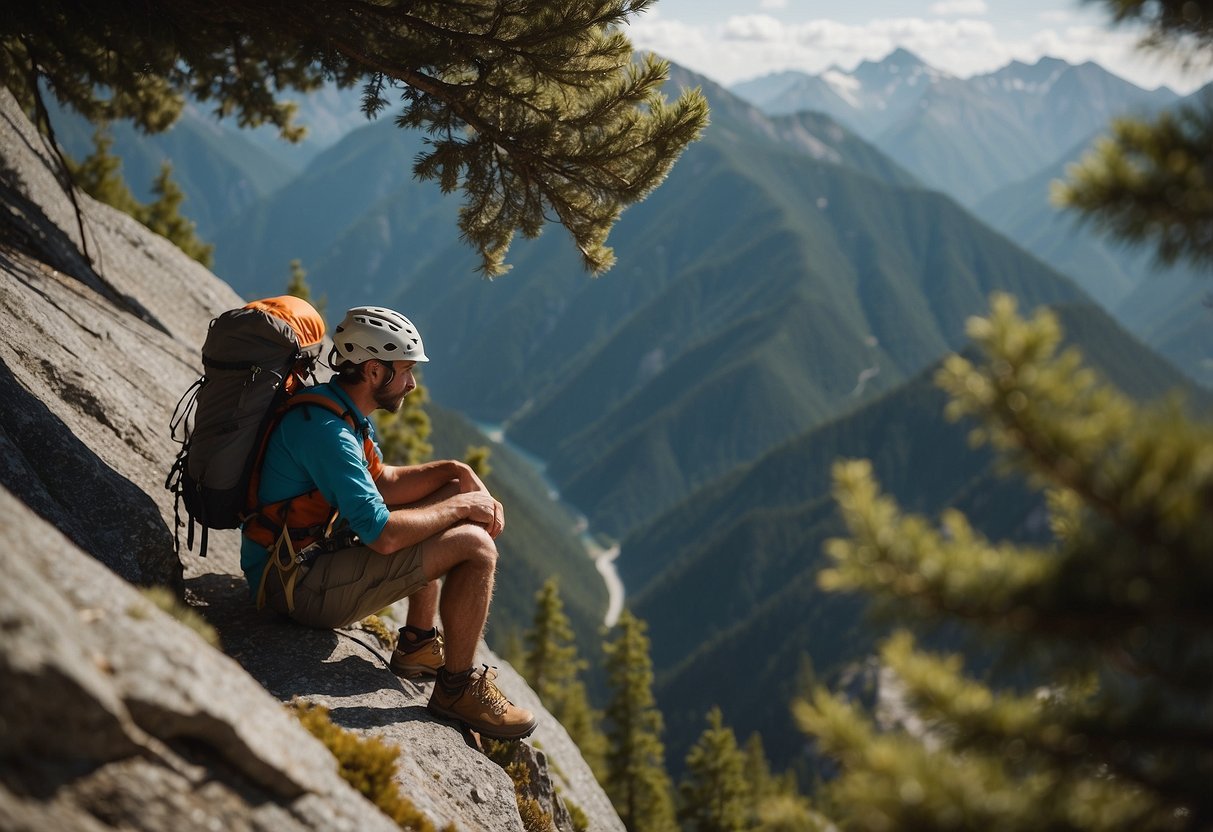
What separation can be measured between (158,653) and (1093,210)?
15.8ft

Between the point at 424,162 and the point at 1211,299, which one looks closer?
the point at 1211,299

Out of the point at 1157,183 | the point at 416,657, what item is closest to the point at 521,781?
the point at 416,657

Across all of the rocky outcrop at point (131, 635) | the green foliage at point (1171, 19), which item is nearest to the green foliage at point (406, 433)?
the rocky outcrop at point (131, 635)

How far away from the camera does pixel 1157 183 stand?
11.3ft

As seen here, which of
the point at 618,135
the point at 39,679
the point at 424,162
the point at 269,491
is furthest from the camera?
the point at 424,162

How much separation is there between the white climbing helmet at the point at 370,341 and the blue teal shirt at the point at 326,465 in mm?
435

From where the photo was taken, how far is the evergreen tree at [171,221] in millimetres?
38031

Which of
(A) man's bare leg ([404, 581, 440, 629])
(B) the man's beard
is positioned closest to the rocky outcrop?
(A) man's bare leg ([404, 581, 440, 629])

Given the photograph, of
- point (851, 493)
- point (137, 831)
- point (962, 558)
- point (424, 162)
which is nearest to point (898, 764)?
point (962, 558)

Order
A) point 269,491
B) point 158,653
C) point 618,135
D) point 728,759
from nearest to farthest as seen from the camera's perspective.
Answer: point 158,653 → point 269,491 → point 618,135 → point 728,759

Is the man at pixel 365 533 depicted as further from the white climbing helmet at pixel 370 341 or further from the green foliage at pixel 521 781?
the green foliage at pixel 521 781

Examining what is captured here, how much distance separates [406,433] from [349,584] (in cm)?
2668

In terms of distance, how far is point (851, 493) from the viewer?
3.41m

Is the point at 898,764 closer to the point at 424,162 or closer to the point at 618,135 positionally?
the point at 618,135
